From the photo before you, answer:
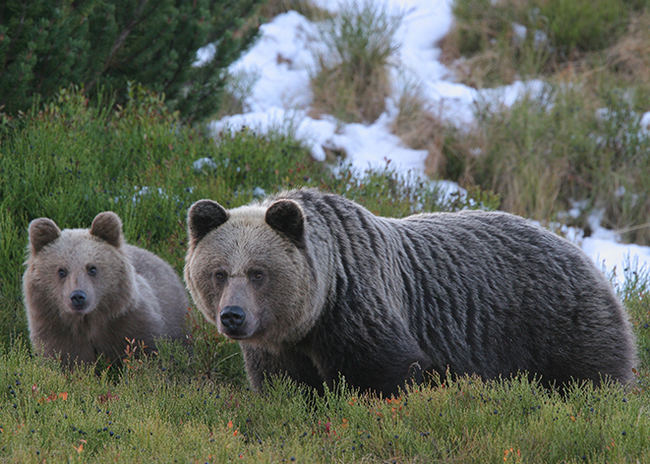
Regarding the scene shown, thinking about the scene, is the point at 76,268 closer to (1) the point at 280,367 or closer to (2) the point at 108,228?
(2) the point at 108,228

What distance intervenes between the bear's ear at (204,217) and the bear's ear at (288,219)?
11.3 inches

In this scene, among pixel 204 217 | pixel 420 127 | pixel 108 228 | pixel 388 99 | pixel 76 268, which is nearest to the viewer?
pixel 204 217

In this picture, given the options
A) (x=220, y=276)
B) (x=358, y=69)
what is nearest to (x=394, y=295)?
(x=220, y=276)

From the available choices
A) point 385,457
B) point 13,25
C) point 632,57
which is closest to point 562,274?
point 385,457

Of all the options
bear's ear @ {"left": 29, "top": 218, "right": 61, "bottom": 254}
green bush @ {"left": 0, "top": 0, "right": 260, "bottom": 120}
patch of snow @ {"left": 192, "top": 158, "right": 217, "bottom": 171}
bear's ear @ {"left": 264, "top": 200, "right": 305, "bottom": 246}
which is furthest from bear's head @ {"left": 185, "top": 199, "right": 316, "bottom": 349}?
green bush @ {"left": 0, "top": 0, "right": 260, "bottom": 120}

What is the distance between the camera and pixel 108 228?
6207 millimetres

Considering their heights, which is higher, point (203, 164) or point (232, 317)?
point (203, 164)

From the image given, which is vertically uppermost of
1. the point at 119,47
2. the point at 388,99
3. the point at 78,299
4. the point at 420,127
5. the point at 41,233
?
the point at 119,47

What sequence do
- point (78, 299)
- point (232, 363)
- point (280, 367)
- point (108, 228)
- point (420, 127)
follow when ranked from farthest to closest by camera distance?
point (420, 127) → point (232, 363) → point (108, 228) → point (78, 299) → point (280, 367)

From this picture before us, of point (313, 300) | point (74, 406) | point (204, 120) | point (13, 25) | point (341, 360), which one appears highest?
point (13, 25)

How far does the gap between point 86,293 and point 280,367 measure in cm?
164

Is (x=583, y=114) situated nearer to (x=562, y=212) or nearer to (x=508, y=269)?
(x=562, y=212)

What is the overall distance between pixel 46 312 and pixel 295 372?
6.98 feet

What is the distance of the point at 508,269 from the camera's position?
5.62 meters
